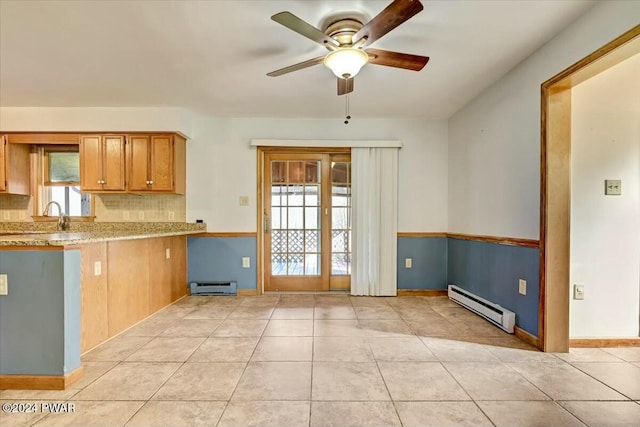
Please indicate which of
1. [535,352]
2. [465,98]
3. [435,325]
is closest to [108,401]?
[435,325]

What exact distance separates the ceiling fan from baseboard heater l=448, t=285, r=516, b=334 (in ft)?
7.37

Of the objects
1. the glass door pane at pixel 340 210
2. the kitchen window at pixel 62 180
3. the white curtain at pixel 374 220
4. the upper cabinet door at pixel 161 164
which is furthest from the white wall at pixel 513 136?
A: the kitchen window at pixel 62 180

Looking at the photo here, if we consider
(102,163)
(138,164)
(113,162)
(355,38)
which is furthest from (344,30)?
(102,163)

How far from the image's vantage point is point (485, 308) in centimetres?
303

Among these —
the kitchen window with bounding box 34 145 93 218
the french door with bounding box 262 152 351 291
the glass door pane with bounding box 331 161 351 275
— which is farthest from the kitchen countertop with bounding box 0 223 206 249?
the glass door pane with bounding box 331 161 351 275

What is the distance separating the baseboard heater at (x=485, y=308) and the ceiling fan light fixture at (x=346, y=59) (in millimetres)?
2438

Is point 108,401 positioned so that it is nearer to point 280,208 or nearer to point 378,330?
point 378,330

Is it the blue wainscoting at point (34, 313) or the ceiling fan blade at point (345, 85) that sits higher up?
the ceiling fan blade at point (345, 85)

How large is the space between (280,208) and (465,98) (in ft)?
8.54

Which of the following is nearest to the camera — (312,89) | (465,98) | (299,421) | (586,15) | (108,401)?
(299,421)

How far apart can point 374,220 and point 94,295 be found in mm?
3030

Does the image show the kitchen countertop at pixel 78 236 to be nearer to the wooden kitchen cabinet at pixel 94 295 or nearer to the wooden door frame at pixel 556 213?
the wooden kitchen cabinet at pixel 94 295

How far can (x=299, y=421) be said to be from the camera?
154cm

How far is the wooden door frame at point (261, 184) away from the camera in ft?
13.4
